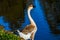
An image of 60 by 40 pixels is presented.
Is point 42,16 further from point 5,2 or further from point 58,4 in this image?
point 5,2

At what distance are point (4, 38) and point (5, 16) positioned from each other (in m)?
0.42

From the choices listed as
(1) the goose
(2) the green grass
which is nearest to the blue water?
(1) the goose

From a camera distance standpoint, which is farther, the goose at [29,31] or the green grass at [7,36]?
the goose at [29,31]

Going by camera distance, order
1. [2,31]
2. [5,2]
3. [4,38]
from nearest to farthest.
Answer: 1. [4,38]
2. [2,31]
3. [5,2]

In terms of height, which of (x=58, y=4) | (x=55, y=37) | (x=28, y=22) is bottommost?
(x=55, y=37)

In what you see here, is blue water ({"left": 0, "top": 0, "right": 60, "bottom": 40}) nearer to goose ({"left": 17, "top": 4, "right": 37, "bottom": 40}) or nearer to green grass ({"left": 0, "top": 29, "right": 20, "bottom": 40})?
goose ({"left": 17, "top": 4, "right": 37, "bottom": 40})

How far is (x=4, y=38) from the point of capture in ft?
7.43

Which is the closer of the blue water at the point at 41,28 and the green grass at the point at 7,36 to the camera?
the green grass at the point at 7,36

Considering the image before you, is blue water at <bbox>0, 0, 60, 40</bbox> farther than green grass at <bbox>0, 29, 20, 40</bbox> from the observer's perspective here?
Yes

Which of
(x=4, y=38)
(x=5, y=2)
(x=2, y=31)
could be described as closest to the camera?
(x=4, y=38)

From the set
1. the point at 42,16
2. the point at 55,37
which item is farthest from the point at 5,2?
the point at 55,37

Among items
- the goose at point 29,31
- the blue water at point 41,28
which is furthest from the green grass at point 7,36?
the blue water at point 41,28

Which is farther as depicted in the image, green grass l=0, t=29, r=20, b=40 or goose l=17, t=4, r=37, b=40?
goose l=17, t=4, r=37, b=40

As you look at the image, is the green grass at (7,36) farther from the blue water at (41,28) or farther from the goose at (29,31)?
the blue water at (41,28)
